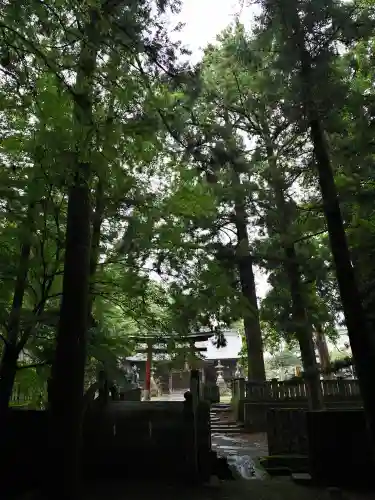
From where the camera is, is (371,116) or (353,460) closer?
(371,116)

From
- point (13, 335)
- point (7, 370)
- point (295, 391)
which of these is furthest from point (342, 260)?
point (295, 391)

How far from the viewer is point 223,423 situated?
15.9 m

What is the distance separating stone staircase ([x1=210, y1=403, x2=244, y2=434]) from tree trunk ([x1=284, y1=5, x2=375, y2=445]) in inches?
429

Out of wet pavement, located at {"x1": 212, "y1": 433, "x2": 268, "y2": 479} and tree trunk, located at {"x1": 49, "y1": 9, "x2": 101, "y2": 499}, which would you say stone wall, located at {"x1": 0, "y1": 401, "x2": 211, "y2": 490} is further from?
tree trunk, located at {"x1": 49, "y1": 9, "x2": 101, "y2": 499}

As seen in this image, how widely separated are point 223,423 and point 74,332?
12.5 metres

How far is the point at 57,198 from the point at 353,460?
706 centimetres

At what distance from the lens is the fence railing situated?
14.5 meters

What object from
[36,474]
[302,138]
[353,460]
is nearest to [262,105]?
[302,138]

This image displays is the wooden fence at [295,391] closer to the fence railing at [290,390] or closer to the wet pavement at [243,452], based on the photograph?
the fence railing at [290,390]

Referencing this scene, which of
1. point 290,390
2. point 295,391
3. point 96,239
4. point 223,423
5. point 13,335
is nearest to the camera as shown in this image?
point 13,335

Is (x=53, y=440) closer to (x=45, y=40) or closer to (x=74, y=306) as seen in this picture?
(x=74, y=306)

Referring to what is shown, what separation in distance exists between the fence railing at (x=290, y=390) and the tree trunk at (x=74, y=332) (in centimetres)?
1058

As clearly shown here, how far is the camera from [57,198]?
689cm

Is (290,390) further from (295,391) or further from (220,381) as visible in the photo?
(220,381)
